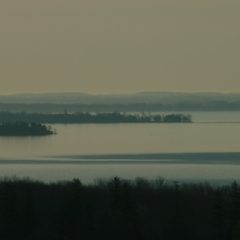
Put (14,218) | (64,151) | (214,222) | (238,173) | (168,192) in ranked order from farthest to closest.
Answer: (64,151), (238,173), (168,192), (14,218), (214,222)

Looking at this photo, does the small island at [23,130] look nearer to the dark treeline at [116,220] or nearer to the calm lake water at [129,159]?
the calm lake water at [129,159]

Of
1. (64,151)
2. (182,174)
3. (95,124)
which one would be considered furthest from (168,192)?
(95,124)

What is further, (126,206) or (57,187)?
(57,187)

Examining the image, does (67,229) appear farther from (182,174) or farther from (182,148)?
(182,148)

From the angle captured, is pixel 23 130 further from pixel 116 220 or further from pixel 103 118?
pixel 116 220

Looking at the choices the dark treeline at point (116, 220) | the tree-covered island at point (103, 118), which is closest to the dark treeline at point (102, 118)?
the tree-covered island at point (103, 118)

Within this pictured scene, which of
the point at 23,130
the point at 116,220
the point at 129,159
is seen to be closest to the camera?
the point at 116,220

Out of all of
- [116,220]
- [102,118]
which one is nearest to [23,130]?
[102,118]

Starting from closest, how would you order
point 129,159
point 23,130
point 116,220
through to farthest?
1. point 116,220
2. point 129,159
3. point 23,130

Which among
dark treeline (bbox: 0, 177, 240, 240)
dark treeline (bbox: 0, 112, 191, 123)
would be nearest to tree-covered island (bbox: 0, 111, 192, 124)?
dark treeline (bbox: 0, 112, 191, 123)

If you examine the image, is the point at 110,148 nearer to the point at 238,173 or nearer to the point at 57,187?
the point at 238,173

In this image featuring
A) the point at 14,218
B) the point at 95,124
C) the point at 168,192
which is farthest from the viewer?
the point at 95,124
